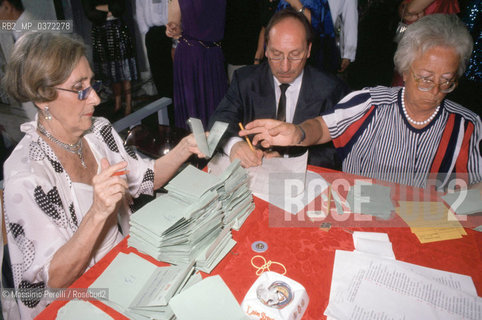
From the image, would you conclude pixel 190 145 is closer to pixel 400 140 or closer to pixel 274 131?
pixel 274 131

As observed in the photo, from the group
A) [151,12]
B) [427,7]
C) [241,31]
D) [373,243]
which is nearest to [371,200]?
[373,243]

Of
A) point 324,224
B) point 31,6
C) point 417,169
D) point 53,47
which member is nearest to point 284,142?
point 324,224

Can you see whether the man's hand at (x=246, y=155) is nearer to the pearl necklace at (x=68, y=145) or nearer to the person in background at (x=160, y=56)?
the pearl necklace at (x=68, y=145)

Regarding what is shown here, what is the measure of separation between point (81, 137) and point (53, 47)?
0.56 meters

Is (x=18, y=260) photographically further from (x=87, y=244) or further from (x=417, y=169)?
(x=417, y=169)

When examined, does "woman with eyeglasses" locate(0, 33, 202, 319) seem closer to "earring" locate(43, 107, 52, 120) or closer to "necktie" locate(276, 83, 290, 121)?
"earring" locate(43, 107, 52, 120)

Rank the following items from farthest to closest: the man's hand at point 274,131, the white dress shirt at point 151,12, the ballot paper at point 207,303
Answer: the white dress shirt at point 151,12 < the man's hand at point 274,131 < the ballot paper at point 207,303

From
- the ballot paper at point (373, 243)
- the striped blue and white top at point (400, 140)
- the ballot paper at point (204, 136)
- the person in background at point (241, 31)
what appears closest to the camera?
the ballot paper at point (373, 243)

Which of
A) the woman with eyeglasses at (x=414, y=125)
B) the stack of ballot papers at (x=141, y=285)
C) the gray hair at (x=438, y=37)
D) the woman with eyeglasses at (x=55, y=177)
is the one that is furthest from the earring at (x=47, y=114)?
the gray hair at (x=438, y=37)

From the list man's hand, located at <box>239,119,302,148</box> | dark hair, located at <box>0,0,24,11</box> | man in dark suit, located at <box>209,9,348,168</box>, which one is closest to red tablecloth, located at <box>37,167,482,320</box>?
man's hand, located at <box>239,119,302,148</box>

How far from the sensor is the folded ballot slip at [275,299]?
118 centimetres

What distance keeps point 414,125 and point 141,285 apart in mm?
1854

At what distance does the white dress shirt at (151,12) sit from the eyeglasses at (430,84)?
368cm

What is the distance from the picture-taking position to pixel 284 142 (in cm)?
211
